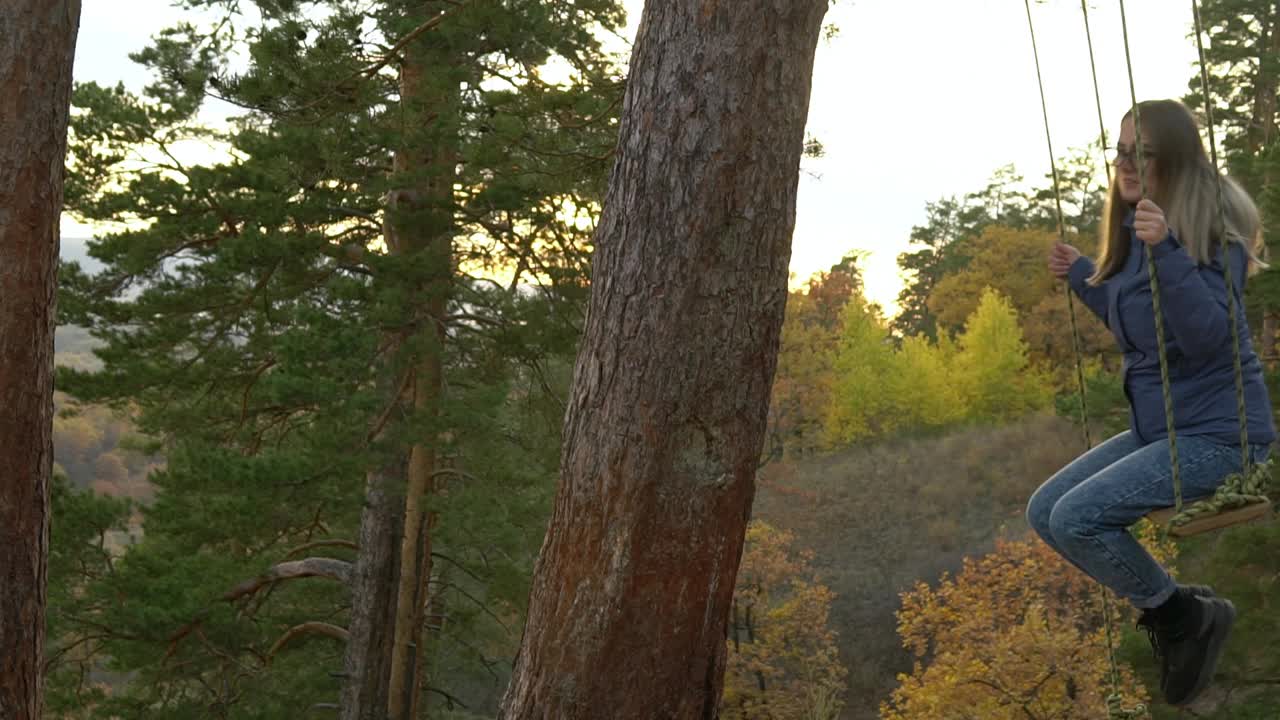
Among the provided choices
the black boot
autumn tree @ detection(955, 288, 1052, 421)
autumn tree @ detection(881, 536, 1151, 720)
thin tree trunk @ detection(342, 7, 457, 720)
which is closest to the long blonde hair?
the black boot

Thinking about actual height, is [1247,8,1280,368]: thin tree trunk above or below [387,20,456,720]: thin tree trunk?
above

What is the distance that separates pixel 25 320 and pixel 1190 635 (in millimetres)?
4342

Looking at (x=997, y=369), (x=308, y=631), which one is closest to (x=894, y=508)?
(x=997, y=369)

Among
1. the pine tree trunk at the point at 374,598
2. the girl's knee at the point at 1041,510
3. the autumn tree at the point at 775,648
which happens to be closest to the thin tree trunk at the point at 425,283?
the pine tree trunk at the point at 374,598

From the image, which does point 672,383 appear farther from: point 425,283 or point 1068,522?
point 425,283

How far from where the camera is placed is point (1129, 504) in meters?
3.53

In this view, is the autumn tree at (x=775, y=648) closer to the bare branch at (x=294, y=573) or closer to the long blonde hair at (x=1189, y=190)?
the bare branch at (x=294, y=573)

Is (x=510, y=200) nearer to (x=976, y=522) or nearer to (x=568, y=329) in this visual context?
(x=568, y=329)

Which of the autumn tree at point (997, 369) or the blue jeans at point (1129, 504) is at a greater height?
the autumn tree at point (997, 369)

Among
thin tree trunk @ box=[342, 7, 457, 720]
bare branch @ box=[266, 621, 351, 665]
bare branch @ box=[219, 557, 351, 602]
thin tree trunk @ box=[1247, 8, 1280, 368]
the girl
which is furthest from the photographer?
thin tree trunk @ box=[1247, 8, 1280, 368]

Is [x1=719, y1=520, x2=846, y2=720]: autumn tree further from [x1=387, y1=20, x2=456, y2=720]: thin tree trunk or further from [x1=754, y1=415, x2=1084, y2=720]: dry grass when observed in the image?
[x1=387, y1=20, x2=456, y2=720]: thin tree trunk

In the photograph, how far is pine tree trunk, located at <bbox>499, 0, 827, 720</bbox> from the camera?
3.36 meters

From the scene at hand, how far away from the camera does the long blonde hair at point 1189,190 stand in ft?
11.6

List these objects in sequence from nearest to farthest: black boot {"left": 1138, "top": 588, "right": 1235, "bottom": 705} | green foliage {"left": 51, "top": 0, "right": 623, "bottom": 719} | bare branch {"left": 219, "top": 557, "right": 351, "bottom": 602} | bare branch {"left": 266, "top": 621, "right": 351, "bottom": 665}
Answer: black boot {"left": 1138, "top": 588, "right": 1235, "bottom": 705}, green foliage {"left": 51, "top": 0, "right": 623, "bottom": 719}, bare branch {"left": 219, "top": 557, "right": 351, "bottom": 602}, bare branch {"left": 266, "top": 621, "right": 351, "bottom": 665}
